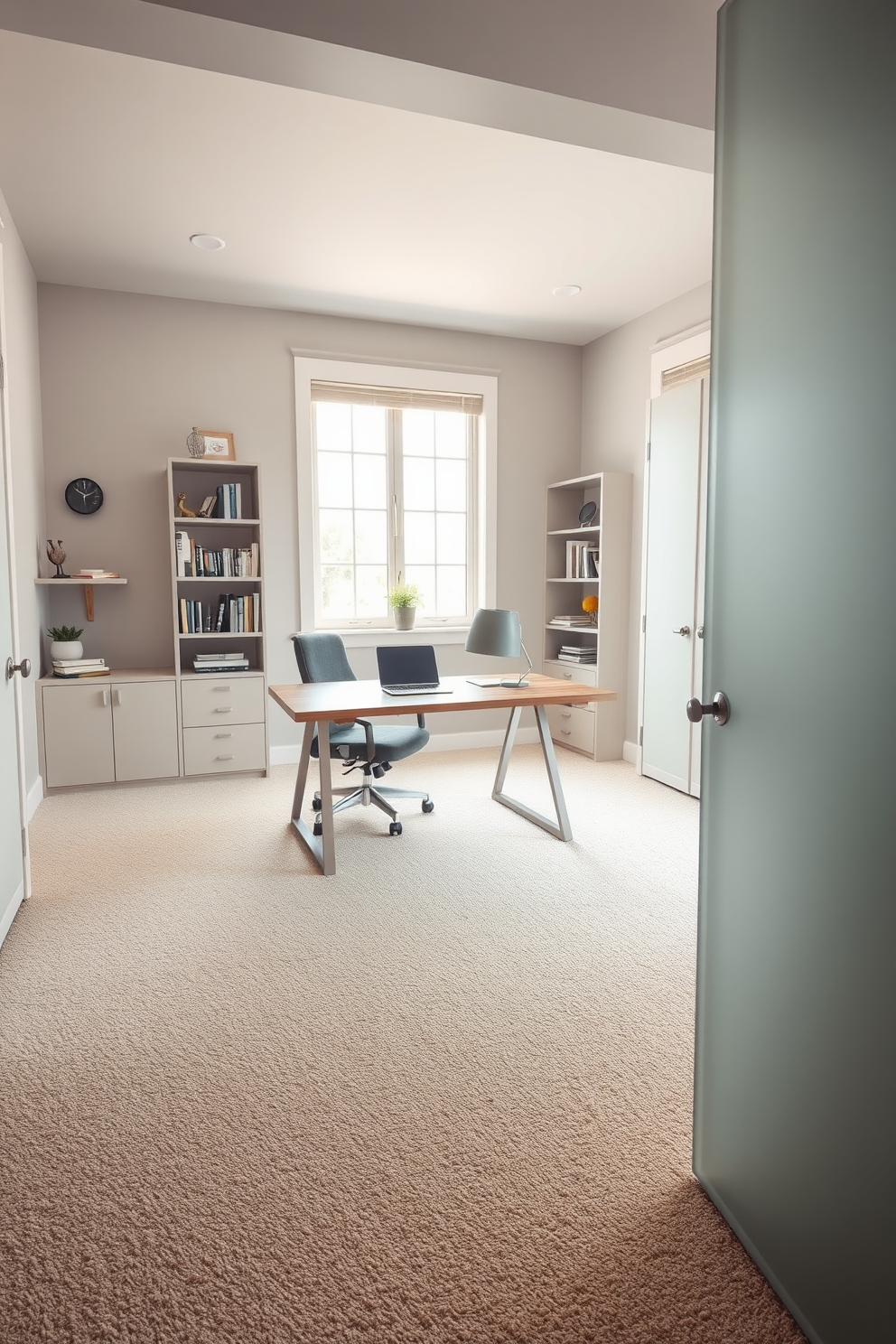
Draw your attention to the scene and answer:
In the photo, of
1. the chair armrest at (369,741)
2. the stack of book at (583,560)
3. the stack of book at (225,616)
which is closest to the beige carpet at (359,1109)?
the chair armrest at (369,741)

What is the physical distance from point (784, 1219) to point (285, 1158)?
972mm

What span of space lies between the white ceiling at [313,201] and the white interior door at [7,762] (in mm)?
1114

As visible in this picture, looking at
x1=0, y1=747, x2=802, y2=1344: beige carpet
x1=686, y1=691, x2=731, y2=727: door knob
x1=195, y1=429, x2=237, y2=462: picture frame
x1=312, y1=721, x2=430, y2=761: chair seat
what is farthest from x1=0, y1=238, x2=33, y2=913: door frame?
x1=686, y1=691, x2=731, y2=727: door knob

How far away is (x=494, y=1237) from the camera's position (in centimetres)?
146

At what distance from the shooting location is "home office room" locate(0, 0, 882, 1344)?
145cm

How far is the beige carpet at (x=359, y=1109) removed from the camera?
1.33 metres

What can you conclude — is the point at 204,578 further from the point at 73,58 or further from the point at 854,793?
the point at 854,793

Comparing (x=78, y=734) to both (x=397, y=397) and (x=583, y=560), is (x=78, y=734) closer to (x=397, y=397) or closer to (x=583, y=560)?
(x=397, y=397)

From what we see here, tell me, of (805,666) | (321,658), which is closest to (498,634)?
(321,658)

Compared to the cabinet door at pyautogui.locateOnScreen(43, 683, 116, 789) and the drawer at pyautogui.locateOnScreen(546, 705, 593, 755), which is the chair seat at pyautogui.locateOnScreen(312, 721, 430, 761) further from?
the drawer at pyautogui.locateOnScreen(546, 705, 593, 755)

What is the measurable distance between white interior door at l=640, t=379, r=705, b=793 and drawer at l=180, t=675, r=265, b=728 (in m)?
2.41

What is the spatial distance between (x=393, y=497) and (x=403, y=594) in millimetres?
720

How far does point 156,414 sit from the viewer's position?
4906mm

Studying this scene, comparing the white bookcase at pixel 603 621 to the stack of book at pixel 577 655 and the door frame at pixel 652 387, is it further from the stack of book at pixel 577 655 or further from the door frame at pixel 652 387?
the door frame at pixel 652 387
